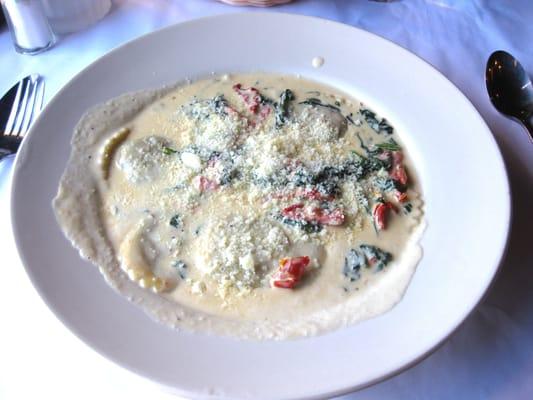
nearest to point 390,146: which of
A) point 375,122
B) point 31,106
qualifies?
point 375,122

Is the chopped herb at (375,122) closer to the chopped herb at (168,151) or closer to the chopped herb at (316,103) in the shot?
the chopped herb at (316,103)

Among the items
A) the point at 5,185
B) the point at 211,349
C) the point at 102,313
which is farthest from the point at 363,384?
the point at 5,185

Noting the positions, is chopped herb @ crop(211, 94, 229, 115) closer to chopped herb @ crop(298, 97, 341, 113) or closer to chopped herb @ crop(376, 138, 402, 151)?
chopped herb @ crop(298, 97, 341, 113)

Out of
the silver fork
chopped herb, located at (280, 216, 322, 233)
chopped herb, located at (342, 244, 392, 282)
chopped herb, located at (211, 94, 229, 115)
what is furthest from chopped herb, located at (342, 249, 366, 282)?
the silver fork

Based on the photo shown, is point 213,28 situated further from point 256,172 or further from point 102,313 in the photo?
point 102,313

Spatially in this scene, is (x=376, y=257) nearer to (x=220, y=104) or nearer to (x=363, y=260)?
(x=363, y=260)
